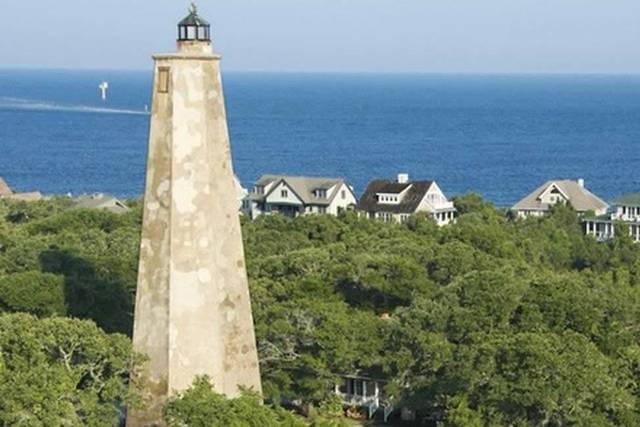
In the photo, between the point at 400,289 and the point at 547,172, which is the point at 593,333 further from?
the point at 547,172

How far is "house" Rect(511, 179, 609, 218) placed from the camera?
8069cm

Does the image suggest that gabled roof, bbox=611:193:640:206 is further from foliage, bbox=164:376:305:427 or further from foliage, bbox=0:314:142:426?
foliage, bbox=164:376:305:427

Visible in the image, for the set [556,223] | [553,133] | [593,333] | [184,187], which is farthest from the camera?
[553,133]

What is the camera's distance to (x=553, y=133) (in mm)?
190625

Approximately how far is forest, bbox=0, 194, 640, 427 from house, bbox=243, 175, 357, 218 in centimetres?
2356

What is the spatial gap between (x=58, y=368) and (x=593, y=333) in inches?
574

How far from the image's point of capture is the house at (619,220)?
251 feet

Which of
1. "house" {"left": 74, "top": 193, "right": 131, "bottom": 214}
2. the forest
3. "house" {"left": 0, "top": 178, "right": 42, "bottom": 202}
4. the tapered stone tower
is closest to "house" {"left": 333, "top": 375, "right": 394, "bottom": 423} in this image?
the forest

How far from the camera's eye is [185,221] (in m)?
21.5

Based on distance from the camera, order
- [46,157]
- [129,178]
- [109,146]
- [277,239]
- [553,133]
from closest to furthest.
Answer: [277,239] < [129,178] < [46,157] < [109,146] < [553,133]

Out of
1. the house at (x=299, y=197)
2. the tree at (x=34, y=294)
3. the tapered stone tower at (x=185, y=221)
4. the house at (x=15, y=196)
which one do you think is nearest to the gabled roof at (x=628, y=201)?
the house at (x=299, y=197)

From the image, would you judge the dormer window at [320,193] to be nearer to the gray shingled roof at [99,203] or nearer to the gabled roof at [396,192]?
the gabled roof at [396,192]

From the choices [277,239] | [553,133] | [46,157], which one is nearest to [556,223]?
[277,239]

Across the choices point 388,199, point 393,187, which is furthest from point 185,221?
point 393,187
